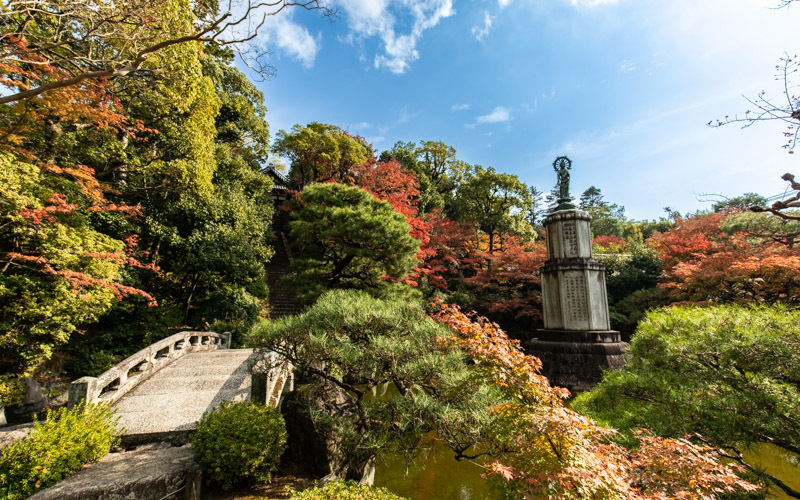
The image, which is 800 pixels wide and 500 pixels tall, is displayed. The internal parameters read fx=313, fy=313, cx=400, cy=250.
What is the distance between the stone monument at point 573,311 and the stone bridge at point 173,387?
7232 mm

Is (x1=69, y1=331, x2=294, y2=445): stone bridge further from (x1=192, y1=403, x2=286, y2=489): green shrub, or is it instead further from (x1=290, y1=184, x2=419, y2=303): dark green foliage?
(x1=290, y1=184, x2=419, y2=303): dark green foliage

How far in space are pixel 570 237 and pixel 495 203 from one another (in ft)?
27.5

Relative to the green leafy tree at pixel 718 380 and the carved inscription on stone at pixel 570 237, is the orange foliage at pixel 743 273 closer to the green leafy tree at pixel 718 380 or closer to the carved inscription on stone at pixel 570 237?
the carved inscription on stone at pixel 570 237

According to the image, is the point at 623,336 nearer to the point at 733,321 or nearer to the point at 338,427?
the point at 733,321

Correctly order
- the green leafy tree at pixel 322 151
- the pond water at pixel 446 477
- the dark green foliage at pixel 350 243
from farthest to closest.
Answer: the green leafy tree at pixel 322 151, the dark green foliage at pixel 350 243, the pond water at pixel 446 477

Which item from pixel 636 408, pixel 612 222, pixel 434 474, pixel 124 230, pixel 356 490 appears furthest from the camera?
pixel 612 222

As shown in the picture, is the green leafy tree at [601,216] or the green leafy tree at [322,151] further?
the green leafy tree at [601,216]

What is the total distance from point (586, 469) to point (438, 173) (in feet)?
74.8

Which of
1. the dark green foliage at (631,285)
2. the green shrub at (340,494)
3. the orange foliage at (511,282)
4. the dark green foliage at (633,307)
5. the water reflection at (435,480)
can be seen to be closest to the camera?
the green shrub at (340,494)

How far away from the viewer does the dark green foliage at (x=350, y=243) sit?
9.82 meters

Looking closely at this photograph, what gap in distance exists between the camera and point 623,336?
49.9 feet

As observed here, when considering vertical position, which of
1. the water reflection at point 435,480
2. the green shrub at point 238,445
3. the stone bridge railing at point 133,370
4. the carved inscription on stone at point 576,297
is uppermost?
the carved inscription on stone at point 576,297

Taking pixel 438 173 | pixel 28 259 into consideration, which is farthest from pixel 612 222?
pixel 28 259

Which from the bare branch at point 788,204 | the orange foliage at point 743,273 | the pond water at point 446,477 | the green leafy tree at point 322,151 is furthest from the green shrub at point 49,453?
the green leafy tree at point 322,151
